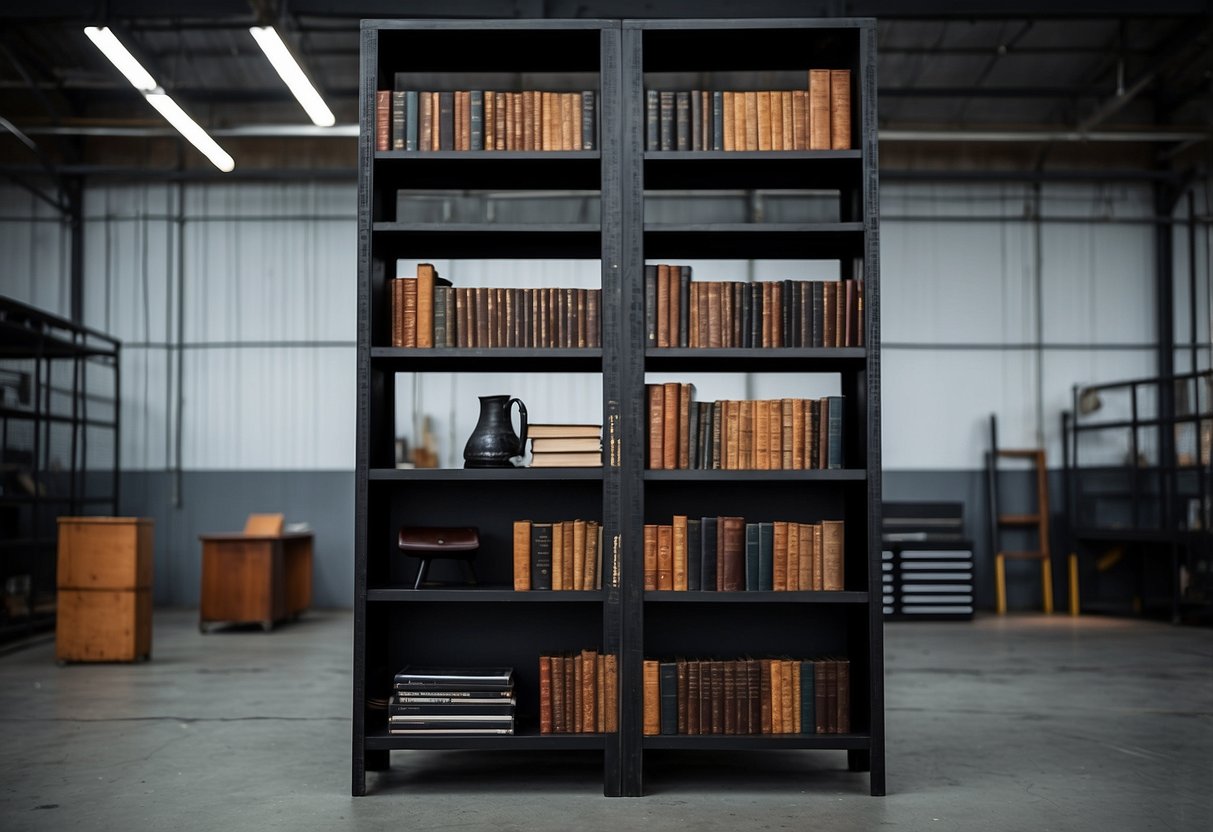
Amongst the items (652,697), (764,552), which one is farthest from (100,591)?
(764,552)

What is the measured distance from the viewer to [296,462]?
11.6 m

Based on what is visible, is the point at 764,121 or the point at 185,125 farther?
the point at 185,125

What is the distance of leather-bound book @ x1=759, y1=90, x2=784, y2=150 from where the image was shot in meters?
4.02

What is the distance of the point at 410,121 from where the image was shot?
404cm

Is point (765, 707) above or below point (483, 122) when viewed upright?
below

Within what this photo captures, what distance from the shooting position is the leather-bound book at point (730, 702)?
154 inches

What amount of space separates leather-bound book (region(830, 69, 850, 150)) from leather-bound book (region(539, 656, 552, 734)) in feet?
7.19

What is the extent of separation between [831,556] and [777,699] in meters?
0.56

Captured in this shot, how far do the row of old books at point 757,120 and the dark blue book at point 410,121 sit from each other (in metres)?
0.88

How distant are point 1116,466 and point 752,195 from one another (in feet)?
15.6

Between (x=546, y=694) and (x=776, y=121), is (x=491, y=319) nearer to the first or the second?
(x=776, y=121)

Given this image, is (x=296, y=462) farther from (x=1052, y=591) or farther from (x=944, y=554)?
(x=1052, y=591)

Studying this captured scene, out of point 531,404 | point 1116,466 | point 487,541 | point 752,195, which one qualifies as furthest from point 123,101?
point 1116,466

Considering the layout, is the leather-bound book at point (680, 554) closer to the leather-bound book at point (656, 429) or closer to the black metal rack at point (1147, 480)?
the leather-bound book at point (656, 429)
